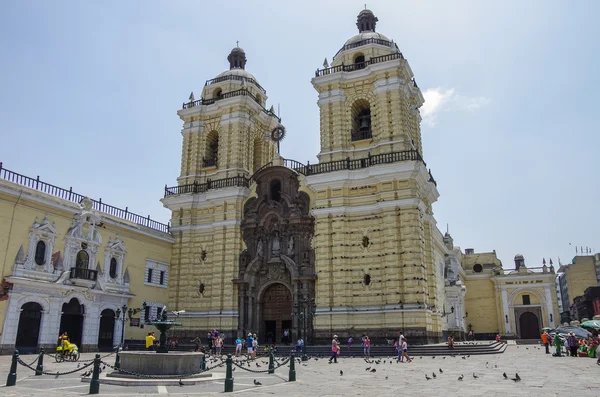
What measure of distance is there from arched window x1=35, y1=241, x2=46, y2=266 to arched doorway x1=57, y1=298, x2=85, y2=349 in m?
2.76

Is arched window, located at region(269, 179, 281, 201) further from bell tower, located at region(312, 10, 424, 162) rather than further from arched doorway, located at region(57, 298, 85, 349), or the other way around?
arched doorway, located at region(57, 298, 85, 349)

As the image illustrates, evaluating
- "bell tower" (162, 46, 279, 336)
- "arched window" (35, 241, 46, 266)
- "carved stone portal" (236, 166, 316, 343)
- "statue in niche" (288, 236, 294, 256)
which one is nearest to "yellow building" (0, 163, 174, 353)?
"arched window" (35, 241, 46, 266)

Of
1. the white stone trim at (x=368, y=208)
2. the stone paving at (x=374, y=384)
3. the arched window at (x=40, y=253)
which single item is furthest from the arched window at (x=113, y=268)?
the white stone trim at (x=368, y=208)

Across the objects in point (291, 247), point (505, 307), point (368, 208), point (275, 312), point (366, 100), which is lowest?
point (275, 312)

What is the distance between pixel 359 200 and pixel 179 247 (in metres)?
13.9

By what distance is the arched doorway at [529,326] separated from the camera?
53.6 m

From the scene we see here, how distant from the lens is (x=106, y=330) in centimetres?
2927

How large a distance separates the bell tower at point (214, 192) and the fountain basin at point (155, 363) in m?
17.8

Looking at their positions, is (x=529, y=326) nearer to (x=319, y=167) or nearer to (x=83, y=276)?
(x=319, y=167)

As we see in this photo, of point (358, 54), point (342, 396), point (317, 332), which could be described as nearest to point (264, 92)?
point (358, 54)

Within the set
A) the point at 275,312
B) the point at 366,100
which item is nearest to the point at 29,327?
the point at 275,312

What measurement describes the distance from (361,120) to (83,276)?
2043 centimetres

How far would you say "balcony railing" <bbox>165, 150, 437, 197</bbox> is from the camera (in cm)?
3012

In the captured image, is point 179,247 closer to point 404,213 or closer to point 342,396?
point 404,213
